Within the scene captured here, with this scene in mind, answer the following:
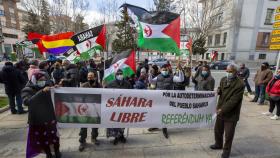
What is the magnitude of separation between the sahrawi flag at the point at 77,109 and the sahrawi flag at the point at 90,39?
2668 millimetres

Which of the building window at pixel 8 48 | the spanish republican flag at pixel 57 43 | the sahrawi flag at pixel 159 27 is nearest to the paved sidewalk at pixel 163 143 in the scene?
the sahrawi flag at pixel 159 27

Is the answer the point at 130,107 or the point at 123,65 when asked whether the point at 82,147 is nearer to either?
the point at 130,107

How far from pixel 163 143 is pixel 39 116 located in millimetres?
2767

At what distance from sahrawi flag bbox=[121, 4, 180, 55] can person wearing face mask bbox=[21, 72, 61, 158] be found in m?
2.73

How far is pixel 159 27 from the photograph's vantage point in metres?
4.67

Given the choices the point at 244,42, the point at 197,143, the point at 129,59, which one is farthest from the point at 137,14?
the point at 244,42

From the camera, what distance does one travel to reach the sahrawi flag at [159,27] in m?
4.68

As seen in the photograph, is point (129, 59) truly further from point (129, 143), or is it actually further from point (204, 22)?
→ point (204, 22)

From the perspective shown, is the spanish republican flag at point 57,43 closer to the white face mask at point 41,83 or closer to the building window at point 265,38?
the white face mask at point 41,83

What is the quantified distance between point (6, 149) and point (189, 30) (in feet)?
86.6

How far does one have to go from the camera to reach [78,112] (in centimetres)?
365

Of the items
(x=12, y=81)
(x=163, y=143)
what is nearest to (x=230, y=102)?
(x=163, y=143)

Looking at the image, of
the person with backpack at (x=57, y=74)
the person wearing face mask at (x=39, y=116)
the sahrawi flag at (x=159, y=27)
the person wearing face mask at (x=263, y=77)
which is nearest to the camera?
the person wearing face mask at (x=39, y=116)

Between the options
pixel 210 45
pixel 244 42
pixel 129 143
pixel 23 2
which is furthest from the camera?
pixel 210 45
